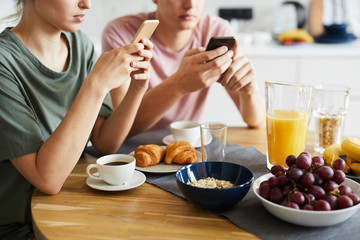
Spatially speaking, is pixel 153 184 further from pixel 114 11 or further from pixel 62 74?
pixel 114 11

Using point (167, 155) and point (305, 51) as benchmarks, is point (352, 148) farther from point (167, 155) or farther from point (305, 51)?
point (305, 51)

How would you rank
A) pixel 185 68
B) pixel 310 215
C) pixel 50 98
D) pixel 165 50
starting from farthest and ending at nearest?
1. pixel 165 50
2. pixel 185 68
3. pixel 50 98
4. pixel 310 215

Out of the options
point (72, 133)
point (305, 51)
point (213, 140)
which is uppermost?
point (72, 133)

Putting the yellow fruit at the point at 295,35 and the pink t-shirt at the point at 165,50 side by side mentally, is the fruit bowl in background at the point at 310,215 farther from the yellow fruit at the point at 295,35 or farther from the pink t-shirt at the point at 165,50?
the yellow fruit at the point at 295,35

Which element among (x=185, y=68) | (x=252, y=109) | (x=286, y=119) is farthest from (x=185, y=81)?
(x=286, y=119)

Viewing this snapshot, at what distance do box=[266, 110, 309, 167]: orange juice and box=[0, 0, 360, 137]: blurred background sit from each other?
2.06m

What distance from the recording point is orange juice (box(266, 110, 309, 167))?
3.82 feet

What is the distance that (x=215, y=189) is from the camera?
863 mm

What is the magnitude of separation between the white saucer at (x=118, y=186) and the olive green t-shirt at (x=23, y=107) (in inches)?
6.6

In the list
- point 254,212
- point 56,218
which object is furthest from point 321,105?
point 56,218

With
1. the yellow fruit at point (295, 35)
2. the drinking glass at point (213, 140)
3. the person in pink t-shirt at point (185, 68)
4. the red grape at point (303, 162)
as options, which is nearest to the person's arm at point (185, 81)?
the person in pink t-shirt at point (185, 68)

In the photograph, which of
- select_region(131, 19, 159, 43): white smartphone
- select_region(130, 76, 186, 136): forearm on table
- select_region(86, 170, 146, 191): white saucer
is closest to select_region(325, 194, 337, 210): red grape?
select_region(86, 170, 146, 191): white saucer

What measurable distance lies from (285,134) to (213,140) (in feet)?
0.71

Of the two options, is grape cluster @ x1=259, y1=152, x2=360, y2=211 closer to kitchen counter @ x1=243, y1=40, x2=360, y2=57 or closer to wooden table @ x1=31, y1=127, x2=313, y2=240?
wooden table @ x1=31, y1=127, x2=313, y2=240
